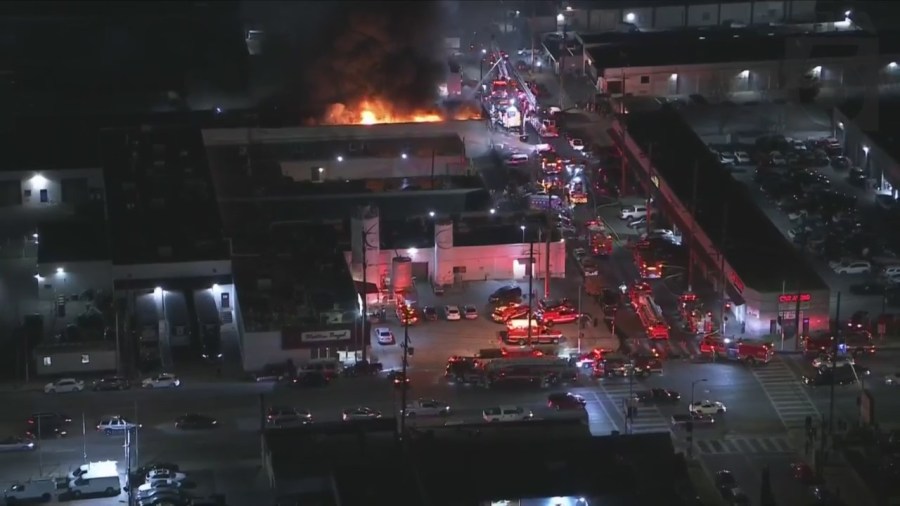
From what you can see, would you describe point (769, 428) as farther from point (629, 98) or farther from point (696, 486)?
point (629, 98)

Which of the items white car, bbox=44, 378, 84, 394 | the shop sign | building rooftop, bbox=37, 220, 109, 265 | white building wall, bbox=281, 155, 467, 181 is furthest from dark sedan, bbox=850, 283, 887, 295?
white car, bbox=44, 378, 84, 394

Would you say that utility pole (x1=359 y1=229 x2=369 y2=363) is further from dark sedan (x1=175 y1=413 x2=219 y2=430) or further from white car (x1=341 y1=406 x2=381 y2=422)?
dark sedan (x1=175 y1=413 x2=219 y2=430)

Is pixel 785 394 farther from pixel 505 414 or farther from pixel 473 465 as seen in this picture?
pixel 473 465

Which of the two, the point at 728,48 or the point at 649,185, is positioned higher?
the point at 728,48

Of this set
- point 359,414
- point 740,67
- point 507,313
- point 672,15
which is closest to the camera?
point 359,414

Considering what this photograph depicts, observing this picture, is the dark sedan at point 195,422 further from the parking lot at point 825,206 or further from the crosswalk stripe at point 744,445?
the parking lot at point 825,206

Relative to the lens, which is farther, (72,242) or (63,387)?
(72,242)

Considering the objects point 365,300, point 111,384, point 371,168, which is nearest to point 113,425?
point 111,384

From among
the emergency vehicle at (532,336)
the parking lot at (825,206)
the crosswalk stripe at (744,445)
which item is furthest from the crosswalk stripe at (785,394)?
the emergency vehicle at (532,336)
